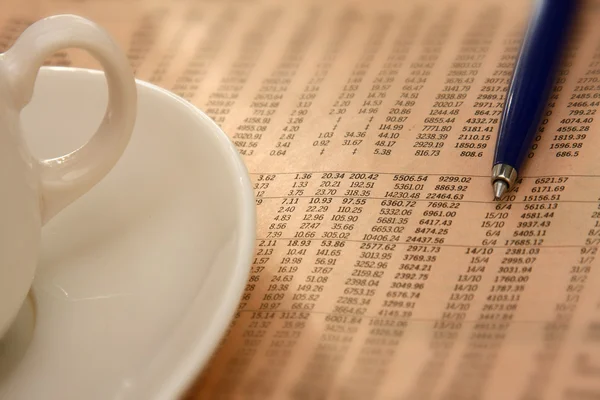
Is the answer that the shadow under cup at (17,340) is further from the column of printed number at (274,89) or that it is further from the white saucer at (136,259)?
the column of printed number at (274,89)

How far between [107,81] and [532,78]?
199 millimetres

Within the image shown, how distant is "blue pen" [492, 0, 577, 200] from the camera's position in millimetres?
300

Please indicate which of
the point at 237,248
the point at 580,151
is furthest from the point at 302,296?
the point at 580,151

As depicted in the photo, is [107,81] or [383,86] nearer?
[107,81]

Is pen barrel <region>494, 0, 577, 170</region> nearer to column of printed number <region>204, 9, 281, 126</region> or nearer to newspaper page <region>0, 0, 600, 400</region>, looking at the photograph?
newspaper page <region>0, 0, 600, 400</region>

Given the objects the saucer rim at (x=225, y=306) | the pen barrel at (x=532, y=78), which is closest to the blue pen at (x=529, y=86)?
the pen barrel at (x=532, y=78)

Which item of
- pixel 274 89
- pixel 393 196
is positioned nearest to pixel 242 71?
pixel 274 89

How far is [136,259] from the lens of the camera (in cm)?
28

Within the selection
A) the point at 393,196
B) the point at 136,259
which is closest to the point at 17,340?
the point at 136,259

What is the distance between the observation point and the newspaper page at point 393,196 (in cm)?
24

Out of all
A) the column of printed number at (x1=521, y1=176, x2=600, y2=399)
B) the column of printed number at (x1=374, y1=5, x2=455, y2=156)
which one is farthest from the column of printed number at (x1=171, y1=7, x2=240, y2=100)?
the column of printed number at (x1=521, y1=176, x2=600, y2=399)

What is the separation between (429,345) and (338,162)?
0.12m

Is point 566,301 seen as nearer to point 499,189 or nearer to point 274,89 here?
point 499,189

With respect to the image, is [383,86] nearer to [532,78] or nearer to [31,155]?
[532,78]
